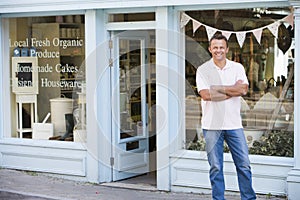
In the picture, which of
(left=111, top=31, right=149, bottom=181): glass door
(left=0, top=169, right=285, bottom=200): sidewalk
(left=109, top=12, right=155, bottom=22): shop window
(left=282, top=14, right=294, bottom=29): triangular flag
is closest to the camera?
(left=282, top=14, right=294, bottom=29): triangular flag

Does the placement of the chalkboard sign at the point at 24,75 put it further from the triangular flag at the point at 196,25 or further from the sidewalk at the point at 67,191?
the triangular flag at the point at 196,25

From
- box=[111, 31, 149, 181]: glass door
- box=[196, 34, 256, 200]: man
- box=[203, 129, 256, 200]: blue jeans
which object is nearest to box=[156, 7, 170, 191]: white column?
box=[111, 31, 149, 181]: glass door

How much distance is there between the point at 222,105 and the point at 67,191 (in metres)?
3.18

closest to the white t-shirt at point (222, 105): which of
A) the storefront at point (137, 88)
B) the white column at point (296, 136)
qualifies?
the white column at point (296, 136)

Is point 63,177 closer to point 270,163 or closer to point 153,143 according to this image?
point 153,143

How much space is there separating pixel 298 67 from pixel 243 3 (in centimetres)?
120

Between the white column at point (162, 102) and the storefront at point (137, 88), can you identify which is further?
the white column at point (162, 102)

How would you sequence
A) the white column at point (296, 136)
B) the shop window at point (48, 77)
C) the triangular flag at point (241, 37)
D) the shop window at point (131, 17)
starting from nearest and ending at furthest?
the white column at point (296, 136) → the triangular flag at point (241, 37) → the shop window at point (131, 17) → the shop window at point (48, 77)

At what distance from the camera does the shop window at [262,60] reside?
28.8 feet

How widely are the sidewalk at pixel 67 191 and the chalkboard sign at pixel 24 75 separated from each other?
5.42ft

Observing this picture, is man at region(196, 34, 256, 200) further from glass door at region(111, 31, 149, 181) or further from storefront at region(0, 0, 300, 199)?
glass door at region(111, 31, 149, 181)

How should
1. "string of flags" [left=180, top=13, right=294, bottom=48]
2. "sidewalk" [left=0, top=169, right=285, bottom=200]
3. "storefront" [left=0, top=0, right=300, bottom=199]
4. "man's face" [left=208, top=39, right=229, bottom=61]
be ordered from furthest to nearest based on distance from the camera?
1. "sidewalk" [left=0, top=169, right=285, bottom=200]
2. "storefront" [left=0, top=0, right=300, bottom=199]
3. "string of flags" [left=180, top=13, right=294, bottom=48]
4. "man's face" [left=208, top=39, right=229, bottom=61]

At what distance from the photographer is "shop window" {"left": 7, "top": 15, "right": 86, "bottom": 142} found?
1055cm

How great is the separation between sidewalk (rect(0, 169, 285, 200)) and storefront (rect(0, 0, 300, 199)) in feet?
0.71
